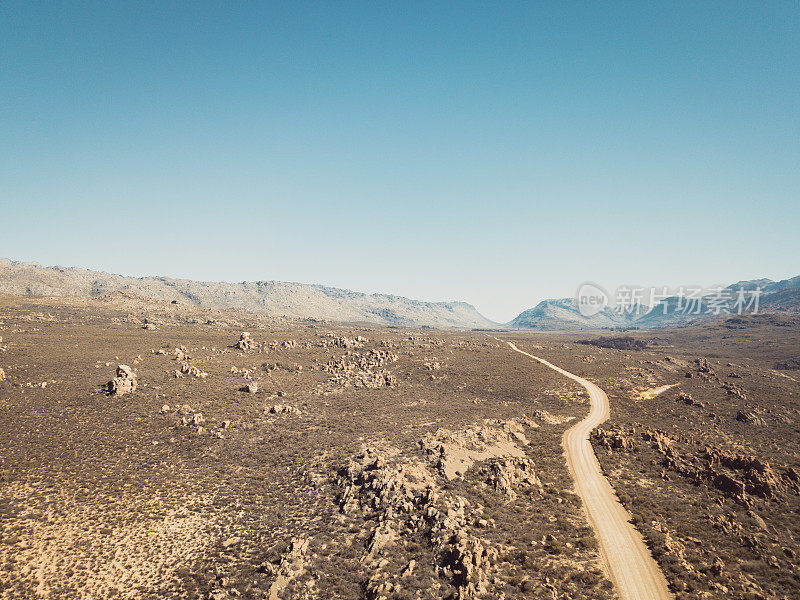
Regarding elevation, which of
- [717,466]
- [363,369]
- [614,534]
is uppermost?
[717,466]

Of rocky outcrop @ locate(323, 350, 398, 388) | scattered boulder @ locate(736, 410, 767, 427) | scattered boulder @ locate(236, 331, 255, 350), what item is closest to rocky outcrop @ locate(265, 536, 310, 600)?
rocky outcrop @ locate(323, 350, 398, 388)

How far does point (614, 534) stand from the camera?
22.1 meters

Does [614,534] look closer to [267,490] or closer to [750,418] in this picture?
[267,490]

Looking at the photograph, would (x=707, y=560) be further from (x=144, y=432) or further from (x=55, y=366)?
(x=55, y=366)

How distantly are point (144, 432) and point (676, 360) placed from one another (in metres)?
122

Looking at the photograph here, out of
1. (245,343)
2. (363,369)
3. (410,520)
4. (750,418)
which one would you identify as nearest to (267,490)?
(410,520)

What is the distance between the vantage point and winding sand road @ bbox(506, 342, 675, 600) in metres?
18.0

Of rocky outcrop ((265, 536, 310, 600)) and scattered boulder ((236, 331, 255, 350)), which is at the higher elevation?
scattered boulder ((236, 331, 255, 350))

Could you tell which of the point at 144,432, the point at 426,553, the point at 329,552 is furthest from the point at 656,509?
the point at 144,432

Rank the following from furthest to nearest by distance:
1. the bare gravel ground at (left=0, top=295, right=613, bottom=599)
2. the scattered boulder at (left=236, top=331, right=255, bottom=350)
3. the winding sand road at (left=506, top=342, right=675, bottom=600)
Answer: the scattered boulder at (left=236, top=331, right=255, bottom=350) → the bare gravel ground at (left=0, top=295, right=613, bottom=599) → the winding sand road at (left=506, top=342, right=675, bottom=600)

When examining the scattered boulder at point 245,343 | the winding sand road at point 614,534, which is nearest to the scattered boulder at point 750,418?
the winding sand road at point 614,534

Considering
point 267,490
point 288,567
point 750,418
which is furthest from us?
point 750,418

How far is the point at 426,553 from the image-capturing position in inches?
784

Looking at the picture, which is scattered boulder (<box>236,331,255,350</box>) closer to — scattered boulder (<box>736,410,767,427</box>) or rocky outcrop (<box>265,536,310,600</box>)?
rocky outcrop (<box>265,536,310,600</box>)
